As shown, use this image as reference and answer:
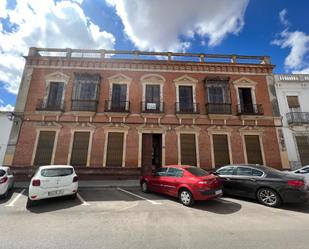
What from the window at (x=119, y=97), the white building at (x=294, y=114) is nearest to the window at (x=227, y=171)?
the white building at (x=294, y=114)

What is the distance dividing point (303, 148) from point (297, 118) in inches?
97.0

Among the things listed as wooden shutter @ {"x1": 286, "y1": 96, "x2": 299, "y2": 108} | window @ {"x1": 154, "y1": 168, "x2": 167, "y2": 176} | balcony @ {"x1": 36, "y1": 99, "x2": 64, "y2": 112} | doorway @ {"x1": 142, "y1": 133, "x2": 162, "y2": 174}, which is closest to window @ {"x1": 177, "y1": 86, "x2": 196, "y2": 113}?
doorway @ {"x1": 142, "y1": 133, "x2": 162, "y2": 174}

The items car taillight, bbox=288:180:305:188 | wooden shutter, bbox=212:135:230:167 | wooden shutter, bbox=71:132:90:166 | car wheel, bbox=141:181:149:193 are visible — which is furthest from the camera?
wooden shutter, bbox=212:135:230:167

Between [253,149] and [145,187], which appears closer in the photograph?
[145,187]

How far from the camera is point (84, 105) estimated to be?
504 inches

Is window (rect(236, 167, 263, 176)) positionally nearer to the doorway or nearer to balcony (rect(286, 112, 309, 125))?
the doorway

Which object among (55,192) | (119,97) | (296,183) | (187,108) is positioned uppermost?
(119,97)

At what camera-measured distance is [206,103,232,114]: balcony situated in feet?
43.0

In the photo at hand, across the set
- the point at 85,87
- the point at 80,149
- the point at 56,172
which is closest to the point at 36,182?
the point at 56,172

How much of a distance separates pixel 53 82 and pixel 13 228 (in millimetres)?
12103

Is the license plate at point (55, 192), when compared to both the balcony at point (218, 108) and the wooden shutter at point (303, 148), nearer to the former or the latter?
the balcony at point (218, 108)

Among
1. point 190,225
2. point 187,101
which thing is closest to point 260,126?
point 187,101

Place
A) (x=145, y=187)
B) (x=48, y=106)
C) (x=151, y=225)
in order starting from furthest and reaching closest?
(x=48, y=106)
(x=145, y=187)
(x=151, y=225)

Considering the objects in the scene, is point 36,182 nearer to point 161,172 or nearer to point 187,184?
point 161,172
